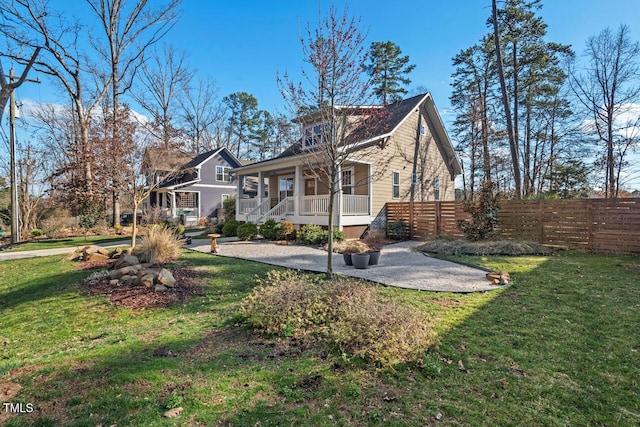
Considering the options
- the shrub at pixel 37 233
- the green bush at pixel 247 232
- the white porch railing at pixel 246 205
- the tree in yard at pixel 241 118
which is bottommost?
the shrub at pixel 37 233

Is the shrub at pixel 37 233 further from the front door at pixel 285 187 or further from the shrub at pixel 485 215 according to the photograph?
the shrub at pixel 485 215

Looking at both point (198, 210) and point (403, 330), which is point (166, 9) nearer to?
Answer: point (198, 210)

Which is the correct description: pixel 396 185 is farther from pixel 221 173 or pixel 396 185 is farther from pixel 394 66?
pixel 221 173

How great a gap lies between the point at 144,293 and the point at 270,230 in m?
8.25

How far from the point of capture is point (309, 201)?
1381cm

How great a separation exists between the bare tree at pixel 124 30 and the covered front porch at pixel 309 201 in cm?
978

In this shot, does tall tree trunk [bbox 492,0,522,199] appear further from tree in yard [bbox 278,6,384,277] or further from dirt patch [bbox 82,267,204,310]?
dirt patch [bbox 82,267,204,310]

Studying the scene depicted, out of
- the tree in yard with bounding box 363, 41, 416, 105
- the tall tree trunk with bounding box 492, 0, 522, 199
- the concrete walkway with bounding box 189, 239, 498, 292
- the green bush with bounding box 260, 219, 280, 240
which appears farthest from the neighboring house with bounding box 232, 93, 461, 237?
the tree in yard with bounding box 363, 41, 416, 105

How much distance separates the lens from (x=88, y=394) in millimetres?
2482

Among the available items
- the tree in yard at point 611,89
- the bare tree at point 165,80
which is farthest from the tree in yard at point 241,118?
the tree in yard at point 611,89

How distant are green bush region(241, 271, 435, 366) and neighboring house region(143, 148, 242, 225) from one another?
2443 cm

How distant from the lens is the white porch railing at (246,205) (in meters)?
17.1

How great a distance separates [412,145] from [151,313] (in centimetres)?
1526

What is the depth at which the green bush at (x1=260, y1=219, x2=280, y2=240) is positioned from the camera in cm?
1364
